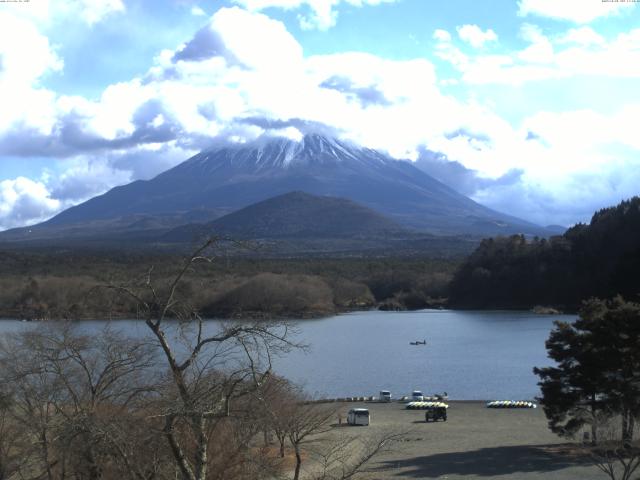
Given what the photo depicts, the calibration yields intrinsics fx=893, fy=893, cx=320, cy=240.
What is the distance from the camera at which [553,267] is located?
282 feet

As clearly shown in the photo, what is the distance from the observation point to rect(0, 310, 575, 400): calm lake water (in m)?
38.2

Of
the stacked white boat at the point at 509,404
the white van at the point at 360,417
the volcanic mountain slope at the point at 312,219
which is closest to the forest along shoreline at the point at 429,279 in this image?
the stacked white boat at the point at 509,404

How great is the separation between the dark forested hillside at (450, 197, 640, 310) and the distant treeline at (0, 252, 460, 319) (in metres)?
6.26

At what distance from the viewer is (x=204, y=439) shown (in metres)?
7.50

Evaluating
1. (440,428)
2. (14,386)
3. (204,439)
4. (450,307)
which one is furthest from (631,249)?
(204,439)

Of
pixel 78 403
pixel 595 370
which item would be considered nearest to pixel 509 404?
pixel 595 370

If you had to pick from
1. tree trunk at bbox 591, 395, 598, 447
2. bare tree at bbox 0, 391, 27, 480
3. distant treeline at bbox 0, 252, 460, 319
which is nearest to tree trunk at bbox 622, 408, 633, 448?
tree trunk at bbox 591, 395, 598, 447

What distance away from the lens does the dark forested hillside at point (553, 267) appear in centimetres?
8344

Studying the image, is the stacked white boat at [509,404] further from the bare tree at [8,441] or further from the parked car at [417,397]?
the bare tree at [8,441]

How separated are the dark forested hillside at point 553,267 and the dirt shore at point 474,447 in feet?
175

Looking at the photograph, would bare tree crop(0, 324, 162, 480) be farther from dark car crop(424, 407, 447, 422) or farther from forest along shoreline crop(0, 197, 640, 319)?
forest along shoreline crop(0, 197, 640, 319)

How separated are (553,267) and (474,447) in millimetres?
64531

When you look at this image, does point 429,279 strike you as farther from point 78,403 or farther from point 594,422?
point 78,403

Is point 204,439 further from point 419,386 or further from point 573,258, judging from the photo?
point 573,258
